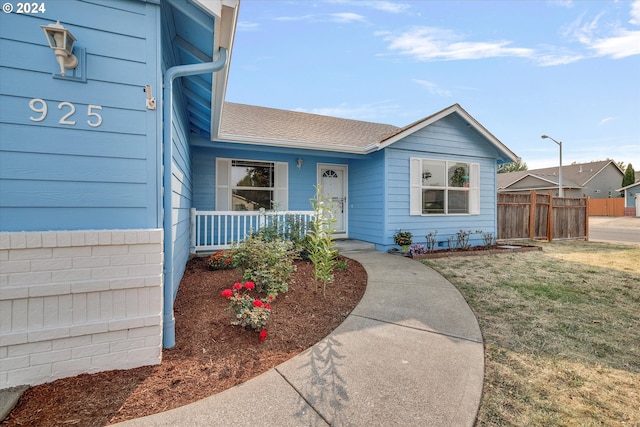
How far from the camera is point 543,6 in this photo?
6.50 m

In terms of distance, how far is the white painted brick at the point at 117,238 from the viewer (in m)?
2.11

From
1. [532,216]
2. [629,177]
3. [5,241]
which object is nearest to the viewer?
[5,241]

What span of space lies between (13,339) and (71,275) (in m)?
0.49

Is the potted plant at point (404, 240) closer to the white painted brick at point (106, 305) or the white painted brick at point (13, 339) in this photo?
the white painted brick at point (106, 305)

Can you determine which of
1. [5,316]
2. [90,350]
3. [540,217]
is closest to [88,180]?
[5,316]

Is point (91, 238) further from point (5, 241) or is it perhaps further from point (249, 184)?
point (249, 184)

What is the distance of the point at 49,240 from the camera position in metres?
1.95

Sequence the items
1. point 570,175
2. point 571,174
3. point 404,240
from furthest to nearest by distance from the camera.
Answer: point 571,174 < point 570,175 < point 404,240

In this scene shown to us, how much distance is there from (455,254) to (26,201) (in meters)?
7.38

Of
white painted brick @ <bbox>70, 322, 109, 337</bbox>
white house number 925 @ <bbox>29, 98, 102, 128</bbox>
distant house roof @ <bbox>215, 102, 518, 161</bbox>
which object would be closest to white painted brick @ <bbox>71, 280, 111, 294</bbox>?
white painted brick @ <bbox>70, 322, 109, 337</bbox>

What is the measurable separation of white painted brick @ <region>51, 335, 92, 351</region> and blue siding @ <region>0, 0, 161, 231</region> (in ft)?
2.64

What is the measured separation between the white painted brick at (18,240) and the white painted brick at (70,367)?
85 cm

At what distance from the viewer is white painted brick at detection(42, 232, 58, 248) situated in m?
1.94

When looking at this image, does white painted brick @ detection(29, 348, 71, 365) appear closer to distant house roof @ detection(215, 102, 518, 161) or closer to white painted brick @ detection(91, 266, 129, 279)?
white painted brick @ detection(91, 266, 129, 279)
